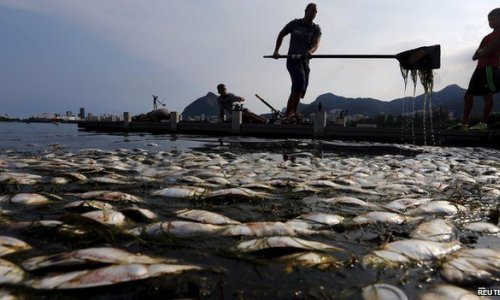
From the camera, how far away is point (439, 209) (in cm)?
247

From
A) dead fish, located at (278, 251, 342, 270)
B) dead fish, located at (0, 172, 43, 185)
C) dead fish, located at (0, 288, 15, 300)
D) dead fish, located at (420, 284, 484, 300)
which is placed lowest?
dead fish, located at (420, 284, 484, 300)

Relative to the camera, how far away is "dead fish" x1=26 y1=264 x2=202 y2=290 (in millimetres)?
1152

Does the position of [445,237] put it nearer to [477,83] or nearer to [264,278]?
[264,278]

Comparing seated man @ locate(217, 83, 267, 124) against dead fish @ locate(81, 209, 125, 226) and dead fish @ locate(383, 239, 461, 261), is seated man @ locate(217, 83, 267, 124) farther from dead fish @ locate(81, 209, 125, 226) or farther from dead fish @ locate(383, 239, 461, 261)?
dead fish @ locate(383, 239, 461, 261)

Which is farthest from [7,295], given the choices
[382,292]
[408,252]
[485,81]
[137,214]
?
[485,81]

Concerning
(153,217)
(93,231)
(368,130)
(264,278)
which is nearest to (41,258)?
(93,231)

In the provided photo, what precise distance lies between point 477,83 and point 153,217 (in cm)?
1021

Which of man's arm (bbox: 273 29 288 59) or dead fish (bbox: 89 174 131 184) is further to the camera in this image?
man's arm (bbox: 273 29 288 59)

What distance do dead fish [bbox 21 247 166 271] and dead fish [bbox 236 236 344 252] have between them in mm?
431

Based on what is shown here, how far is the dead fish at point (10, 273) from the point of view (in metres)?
1.20

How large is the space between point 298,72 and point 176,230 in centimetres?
972

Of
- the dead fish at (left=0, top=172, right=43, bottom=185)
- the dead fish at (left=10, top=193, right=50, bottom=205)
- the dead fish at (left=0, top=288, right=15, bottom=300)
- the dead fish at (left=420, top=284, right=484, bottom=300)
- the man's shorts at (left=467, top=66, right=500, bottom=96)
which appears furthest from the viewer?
the man's shorts at (left=467, top=66, right=500, bottom=96)

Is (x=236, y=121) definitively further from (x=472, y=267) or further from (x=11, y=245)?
(x=472, y=267)

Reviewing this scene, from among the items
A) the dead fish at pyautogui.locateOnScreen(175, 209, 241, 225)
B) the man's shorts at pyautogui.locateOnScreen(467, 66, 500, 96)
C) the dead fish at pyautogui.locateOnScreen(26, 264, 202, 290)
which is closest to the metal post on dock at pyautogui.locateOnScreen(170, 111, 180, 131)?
the man's shorts at pyautogui.locateOnScreen(467, 66, 500, 96)
